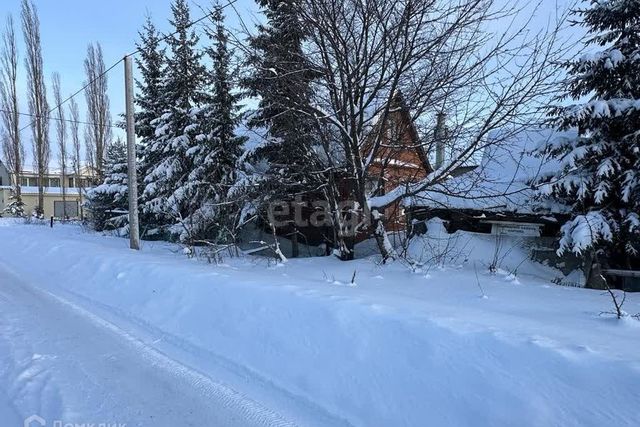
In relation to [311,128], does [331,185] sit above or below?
below

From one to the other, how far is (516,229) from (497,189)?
1.08 meters

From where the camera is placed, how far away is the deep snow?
3.03 m

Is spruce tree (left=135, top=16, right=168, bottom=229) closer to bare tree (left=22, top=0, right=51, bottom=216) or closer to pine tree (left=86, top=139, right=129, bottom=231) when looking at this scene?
pine tree (left=86, top=139, right=129, bottom=231)

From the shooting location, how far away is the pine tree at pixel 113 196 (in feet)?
63.4

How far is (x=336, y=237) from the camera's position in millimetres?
11125

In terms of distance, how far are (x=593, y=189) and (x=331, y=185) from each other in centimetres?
540

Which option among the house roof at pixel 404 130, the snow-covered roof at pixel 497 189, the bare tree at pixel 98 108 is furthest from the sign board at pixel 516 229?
the bare tree at pixel 98 108

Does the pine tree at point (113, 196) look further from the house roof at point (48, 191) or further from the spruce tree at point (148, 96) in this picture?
the house roof at point (48, 191)

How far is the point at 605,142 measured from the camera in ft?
29.5

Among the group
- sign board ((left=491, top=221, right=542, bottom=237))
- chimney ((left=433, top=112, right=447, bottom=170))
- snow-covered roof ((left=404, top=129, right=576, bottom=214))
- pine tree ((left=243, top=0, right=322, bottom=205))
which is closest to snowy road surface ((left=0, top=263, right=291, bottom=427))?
pine tree ((left=243, top=0, right=322, bottom=205))

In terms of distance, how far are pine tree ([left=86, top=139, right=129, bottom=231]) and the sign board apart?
14527 millimetres

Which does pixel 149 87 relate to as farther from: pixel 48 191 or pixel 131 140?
pixel 48 191

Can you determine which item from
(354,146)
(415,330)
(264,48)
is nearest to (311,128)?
(354,146)

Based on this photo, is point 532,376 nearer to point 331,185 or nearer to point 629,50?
point 331,185
